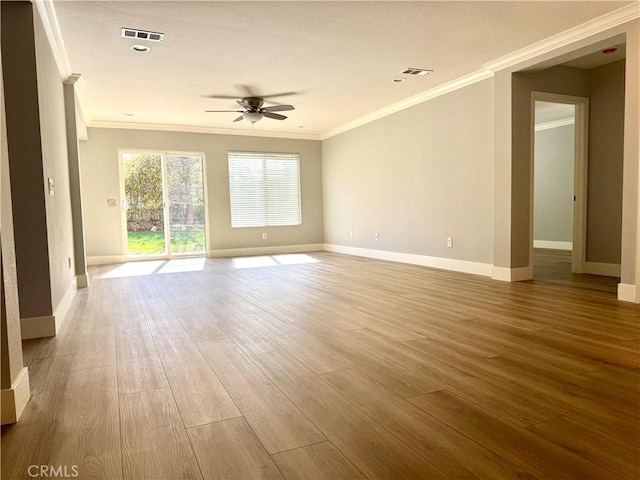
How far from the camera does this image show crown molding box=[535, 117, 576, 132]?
810 cm

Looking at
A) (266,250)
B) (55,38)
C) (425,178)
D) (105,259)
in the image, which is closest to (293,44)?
(55,38)

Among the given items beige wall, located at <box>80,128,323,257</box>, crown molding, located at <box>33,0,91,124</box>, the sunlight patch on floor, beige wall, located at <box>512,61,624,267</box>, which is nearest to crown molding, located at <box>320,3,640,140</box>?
beige wall, located at <box>512,61,624,267</box>

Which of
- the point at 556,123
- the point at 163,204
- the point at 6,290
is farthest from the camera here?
the point at 556,123

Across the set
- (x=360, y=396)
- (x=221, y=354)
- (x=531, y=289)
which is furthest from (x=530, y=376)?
(x=531, y=289)

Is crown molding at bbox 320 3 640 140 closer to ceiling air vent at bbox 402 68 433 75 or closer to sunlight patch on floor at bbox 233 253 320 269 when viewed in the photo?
ceiling air vent at bbox 402 68 433 75

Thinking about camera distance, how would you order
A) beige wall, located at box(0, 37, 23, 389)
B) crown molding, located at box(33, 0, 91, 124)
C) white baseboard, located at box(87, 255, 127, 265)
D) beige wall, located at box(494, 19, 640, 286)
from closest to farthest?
1. beige wall, located at box(0, 37, 23, 389)
2. crown molding, located at box(33, 0, 91, 124)
3. beige wall, located at box(494, 19, 640, 286)
4. white baseboard, located at box(87, 255, 127, 265)

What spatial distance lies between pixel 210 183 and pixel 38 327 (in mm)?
Result: 5595

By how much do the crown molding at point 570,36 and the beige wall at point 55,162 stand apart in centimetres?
451

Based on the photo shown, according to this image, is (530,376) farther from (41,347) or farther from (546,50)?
(546,50)

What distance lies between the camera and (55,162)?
379cm

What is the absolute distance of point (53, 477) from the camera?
133 centimetres

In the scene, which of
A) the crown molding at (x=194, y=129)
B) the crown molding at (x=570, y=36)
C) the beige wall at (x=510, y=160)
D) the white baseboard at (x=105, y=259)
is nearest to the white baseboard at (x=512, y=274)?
the beige wall at (x=510, y=160)

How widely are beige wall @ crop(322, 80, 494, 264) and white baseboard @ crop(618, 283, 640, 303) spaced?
5.20 ft

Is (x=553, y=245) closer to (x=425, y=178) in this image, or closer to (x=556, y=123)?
(x=556, y=123)
